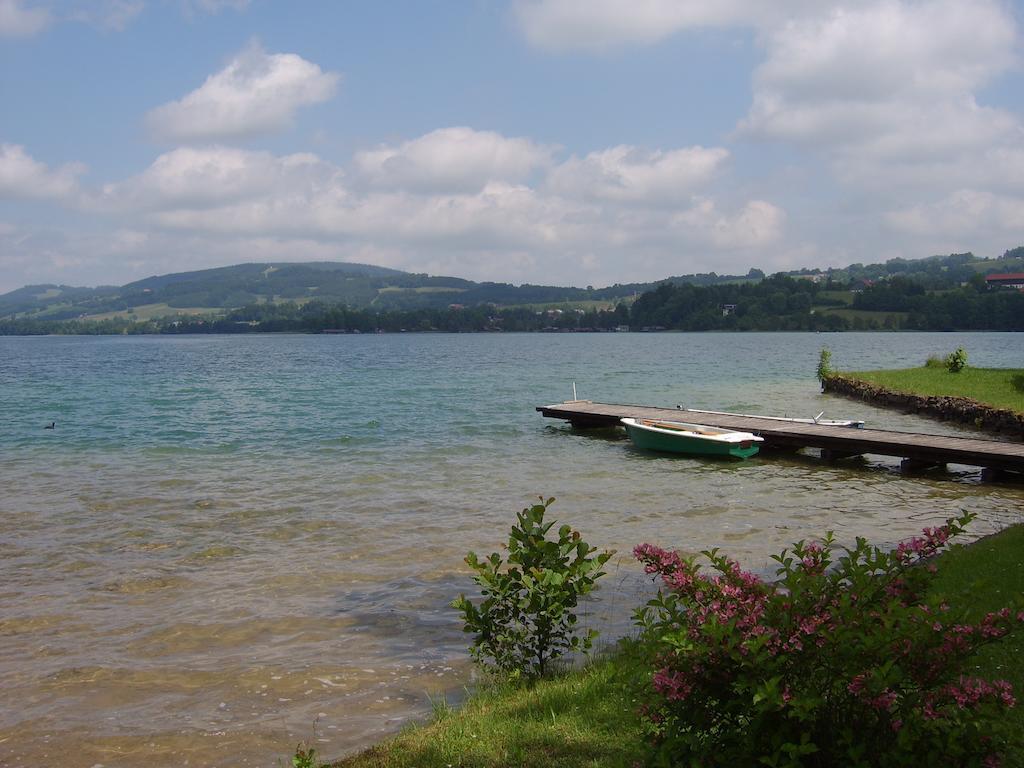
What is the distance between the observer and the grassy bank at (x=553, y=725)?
19.2 feet

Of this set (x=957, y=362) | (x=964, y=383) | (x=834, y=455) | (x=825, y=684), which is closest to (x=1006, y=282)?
(x=957, y=362)

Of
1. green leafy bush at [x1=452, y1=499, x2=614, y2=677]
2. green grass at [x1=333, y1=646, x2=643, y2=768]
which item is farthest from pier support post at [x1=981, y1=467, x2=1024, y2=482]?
green grass at [x1=333, y1=646, x2=643, y2=768]

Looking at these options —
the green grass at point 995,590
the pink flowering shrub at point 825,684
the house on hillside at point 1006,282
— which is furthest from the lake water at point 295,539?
the house on hillside at point 1006,282

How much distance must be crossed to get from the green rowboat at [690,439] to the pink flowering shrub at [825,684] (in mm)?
21047

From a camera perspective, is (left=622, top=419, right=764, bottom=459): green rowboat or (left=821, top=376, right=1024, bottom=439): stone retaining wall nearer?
(left=622, top=419, right=764, bottom=459): green rowboat

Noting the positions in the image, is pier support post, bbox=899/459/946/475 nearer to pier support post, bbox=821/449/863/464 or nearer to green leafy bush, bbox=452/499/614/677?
pier support post, bbox=821/449/863/464

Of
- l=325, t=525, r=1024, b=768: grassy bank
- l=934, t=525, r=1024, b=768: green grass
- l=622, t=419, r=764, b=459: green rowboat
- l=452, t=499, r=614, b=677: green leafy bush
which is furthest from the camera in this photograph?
l=622, t=419, r=764, b=459: green rowboat

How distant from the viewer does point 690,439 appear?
26.2 metres

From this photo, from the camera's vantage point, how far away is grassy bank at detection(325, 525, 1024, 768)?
5852mm

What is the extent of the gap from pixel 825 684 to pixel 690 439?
22.2 meters

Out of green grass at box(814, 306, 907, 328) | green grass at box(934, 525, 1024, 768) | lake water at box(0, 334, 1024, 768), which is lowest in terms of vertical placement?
lake water at box(0, 334, 1024, 768)

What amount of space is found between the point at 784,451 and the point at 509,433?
10.9 meters

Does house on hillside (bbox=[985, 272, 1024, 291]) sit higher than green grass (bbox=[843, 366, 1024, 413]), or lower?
higher

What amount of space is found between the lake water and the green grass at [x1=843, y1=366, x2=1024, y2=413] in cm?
282
